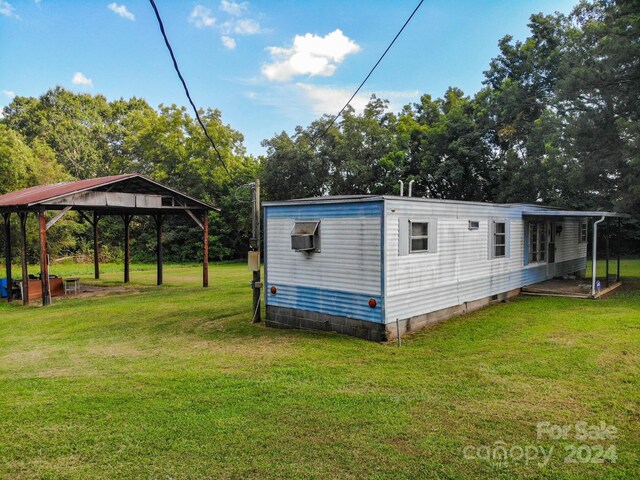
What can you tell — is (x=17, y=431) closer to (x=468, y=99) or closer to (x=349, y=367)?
(x=349, y=367)

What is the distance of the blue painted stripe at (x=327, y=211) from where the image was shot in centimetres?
775

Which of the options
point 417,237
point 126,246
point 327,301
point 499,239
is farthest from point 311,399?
point 126,246

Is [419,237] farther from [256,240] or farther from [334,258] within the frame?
[256,240]

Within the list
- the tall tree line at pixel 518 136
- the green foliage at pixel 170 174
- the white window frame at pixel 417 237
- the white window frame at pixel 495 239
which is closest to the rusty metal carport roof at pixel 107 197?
the white window frame at pixel 417 237

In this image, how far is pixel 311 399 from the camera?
508 centimetres

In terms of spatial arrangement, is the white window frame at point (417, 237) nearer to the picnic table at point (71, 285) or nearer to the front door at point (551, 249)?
the front door at point (551, 249)

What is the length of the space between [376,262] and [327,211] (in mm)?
1395

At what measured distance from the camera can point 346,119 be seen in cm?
2703

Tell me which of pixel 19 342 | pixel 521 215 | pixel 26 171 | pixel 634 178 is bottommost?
pixel 19 342

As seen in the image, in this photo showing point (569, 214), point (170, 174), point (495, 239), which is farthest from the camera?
point (170, 174)

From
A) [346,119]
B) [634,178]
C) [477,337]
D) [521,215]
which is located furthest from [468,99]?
[477,337]

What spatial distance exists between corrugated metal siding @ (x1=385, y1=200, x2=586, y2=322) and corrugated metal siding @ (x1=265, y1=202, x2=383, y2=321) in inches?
10.9

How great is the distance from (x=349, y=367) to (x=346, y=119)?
22.6 metres

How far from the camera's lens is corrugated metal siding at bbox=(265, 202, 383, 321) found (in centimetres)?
773
